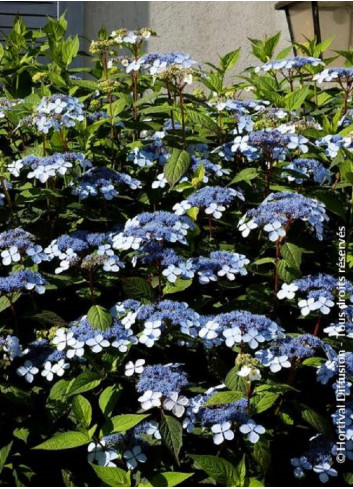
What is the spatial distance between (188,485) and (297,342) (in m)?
0.44

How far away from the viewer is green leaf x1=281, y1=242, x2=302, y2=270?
7.75 ft

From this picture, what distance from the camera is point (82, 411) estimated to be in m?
2.09

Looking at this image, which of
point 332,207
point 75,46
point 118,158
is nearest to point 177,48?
point 75,46

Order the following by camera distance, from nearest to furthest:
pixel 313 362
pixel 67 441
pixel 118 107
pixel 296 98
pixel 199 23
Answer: pixel 67 441 < pixel 313 362 < pixel 118 107 < pixel 296 98 < pixel 199 23

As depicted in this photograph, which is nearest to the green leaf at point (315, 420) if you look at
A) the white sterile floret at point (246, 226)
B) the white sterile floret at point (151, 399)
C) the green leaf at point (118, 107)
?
the white sterile floret at point (151, 399)

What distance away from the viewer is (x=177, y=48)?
6320 millimetres

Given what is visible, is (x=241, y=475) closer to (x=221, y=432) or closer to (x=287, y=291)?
(x=221, y=432)

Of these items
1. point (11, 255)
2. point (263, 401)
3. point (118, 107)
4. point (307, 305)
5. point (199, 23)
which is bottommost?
point (199, 23)

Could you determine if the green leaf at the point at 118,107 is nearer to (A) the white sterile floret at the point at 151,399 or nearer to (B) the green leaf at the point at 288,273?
(B) the green leaf at the point at 288,273

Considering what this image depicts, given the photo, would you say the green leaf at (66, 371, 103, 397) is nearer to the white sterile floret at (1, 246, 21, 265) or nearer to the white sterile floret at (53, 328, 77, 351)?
the white sterile floret at (53, 328, 77, 351)

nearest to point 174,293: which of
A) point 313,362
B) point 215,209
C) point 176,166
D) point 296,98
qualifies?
point 215,209

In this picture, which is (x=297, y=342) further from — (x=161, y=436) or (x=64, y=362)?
(x=64, y=362)

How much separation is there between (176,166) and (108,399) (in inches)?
31.5

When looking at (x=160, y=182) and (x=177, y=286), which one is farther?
(x=160, y=182)
